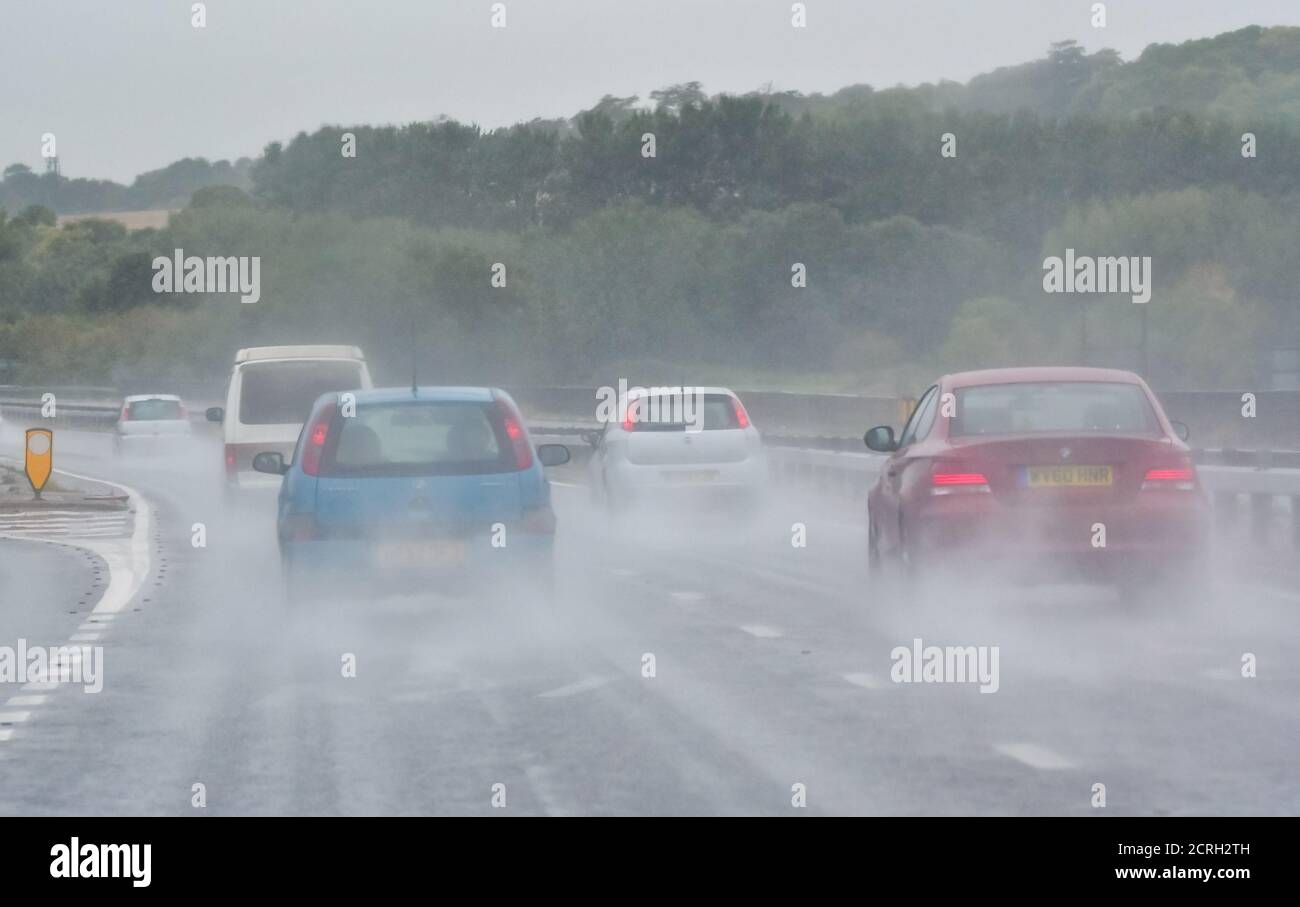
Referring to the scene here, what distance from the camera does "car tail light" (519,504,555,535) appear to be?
14.3 m

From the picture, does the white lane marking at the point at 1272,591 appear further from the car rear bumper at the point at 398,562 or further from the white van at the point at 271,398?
the white van at the point at 271,398

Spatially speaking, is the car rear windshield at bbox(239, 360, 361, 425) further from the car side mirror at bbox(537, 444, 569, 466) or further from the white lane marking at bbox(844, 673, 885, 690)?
the white lane marking at bbox(844, 673, 885, 690)

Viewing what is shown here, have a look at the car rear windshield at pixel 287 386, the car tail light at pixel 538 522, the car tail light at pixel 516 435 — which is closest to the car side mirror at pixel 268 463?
the car tail light at pixel 516 435

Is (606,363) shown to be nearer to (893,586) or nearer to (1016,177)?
(1016,177)

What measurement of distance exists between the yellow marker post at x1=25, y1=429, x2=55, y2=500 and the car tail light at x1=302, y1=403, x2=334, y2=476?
18265 mm

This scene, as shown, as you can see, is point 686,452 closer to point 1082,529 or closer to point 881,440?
point 881,440

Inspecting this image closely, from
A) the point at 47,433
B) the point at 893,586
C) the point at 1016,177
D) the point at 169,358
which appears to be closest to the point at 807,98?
the point at 1016,177

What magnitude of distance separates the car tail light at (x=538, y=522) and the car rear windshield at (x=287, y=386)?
29.1ft

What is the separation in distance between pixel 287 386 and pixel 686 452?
4258mm

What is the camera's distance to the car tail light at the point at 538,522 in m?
14.3

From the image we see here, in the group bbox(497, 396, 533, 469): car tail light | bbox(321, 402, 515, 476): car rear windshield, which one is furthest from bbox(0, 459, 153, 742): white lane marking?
bbox(497, 396, 533, 469): car tail light

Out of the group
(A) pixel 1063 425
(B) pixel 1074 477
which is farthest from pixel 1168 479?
(A) pixel 1063 425

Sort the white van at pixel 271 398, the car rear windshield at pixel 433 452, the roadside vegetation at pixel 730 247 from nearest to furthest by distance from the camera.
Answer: the car rear windshield at pixel 433 452 < the white van at pixel 271 398 < the roadside vegetation at pixel 730 247

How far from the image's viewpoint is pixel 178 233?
391 feet
